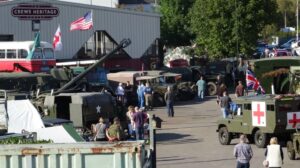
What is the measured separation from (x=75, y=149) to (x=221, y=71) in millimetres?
37926

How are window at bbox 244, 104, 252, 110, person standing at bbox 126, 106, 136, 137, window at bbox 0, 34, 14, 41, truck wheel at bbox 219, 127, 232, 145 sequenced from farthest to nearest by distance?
window at bbox 0, 34, 14, 41 < person standing at bbox 126, 106, 136, 137 < truck wheel at bbox 219, 127, 232, 145 < window at bbox 244, 104, 252, 110

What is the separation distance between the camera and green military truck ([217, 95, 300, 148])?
24.8 metres

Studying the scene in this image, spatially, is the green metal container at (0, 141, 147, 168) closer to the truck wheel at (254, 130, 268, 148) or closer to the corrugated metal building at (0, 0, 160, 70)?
the truck wheel at (254, 130, 268, 148)

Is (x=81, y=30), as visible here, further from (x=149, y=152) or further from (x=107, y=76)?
(x=149, y=152)

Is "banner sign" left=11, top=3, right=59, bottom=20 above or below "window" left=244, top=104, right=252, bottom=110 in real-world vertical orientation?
above

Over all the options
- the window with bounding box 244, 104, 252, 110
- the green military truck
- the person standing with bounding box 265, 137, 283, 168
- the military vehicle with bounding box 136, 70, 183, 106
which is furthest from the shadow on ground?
the military vehicle with bounding box 136, 70, 183, 106

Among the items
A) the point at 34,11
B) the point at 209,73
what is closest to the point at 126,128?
the point at 209,73

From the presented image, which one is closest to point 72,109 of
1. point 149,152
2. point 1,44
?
point 149,152

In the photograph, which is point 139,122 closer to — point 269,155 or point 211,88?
point 269,155

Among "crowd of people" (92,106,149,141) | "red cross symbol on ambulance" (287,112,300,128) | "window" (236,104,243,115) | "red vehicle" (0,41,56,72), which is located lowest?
"crowd of people" (92,106,149,141)

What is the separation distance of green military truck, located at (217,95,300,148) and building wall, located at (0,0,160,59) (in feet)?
83.7

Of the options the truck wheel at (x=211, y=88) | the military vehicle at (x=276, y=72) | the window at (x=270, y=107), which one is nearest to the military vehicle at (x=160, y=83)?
the truck wheel at (x=211, y=88)

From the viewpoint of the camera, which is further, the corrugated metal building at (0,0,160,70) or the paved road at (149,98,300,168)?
the corrugated metal building at (0,0,160,70)

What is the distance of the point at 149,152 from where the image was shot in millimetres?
13250
